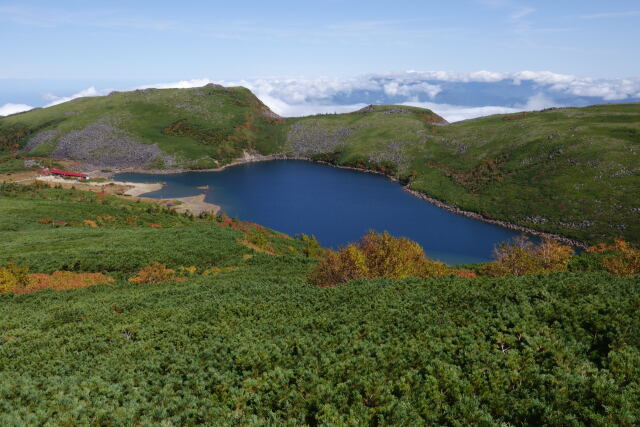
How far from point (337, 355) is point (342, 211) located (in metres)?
126

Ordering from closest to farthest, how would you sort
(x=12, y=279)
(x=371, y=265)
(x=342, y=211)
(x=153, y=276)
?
(x=12, y=279)
(x=371, y=265)
(x=153, y=276)
(x=342, y=211)

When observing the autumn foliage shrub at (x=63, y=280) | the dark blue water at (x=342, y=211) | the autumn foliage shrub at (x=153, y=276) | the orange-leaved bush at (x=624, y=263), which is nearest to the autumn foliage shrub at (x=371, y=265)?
the orange-leaved bush at (x=624, y=263)

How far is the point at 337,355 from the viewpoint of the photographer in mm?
18203

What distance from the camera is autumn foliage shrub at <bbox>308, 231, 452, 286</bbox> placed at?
40312mm

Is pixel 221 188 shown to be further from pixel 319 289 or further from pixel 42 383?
pixel 42 383

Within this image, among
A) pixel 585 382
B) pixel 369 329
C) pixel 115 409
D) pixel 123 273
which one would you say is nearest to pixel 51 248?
pixel 123 273

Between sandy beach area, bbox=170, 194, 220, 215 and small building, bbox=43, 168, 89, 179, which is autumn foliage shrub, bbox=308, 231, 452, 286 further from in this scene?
small building, bbox=43, 168, 89, 179

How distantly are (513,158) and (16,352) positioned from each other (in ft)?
602

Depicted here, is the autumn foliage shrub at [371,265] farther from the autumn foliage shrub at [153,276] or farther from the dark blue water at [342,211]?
the dark blue water at [342,211]

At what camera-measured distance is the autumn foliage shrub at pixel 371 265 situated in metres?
40.3

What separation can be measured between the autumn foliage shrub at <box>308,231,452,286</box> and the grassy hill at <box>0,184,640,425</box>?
775 cm

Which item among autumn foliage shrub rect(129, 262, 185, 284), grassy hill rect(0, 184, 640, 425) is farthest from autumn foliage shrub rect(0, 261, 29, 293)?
autumn foliage shrub rect(129, 262, 185, 284)

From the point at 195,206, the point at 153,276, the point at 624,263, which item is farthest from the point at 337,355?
the point at 195,206

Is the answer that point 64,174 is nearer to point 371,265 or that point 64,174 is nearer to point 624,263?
point 371,265
